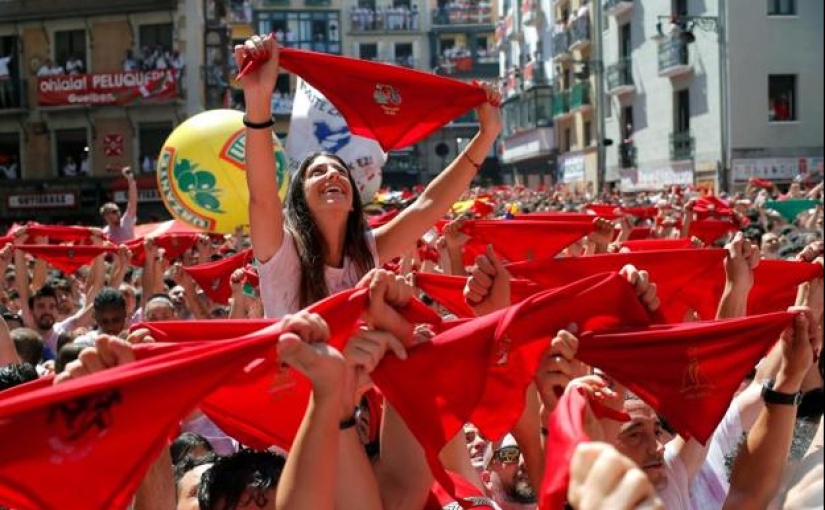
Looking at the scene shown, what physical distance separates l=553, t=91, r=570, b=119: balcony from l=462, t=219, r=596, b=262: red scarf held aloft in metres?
41.6

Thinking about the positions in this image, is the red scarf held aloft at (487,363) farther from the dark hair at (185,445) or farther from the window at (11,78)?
the window at (11,78)

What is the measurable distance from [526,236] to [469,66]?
6291 cm

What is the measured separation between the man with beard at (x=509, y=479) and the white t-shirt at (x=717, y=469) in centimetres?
56

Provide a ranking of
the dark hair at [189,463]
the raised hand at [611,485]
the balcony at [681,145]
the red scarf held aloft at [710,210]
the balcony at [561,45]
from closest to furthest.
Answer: the raised hand at [611,485] < the dark hair at [189,463] < the red scarf held aloft at [710,210] < the balcony at [681,145] < the balcony at [561,45]

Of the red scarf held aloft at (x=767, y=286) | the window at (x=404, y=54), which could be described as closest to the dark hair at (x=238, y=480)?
the red scarf held aloft at (x=767, y=286)

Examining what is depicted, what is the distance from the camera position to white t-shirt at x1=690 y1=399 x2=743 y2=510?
163 inches

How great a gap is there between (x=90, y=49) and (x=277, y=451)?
37.0 metres

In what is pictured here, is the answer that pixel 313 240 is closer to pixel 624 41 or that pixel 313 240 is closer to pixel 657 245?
pixel 657 245

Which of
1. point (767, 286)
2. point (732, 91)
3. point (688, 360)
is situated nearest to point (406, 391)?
point (688, 360)

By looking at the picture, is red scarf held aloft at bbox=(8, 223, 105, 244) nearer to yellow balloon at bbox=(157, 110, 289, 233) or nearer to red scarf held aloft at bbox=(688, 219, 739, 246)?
yellow balloon at bbox=(157, 110, 289, 233)

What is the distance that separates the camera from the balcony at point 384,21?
224 ft

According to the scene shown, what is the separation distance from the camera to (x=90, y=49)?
38812 millimetres

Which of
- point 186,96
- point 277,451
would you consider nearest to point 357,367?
point 277,451

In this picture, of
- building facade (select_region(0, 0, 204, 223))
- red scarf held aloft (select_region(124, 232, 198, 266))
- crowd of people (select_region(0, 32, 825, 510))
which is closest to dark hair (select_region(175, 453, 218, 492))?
crowd of people (select_region(0, 32, 825, 510))
